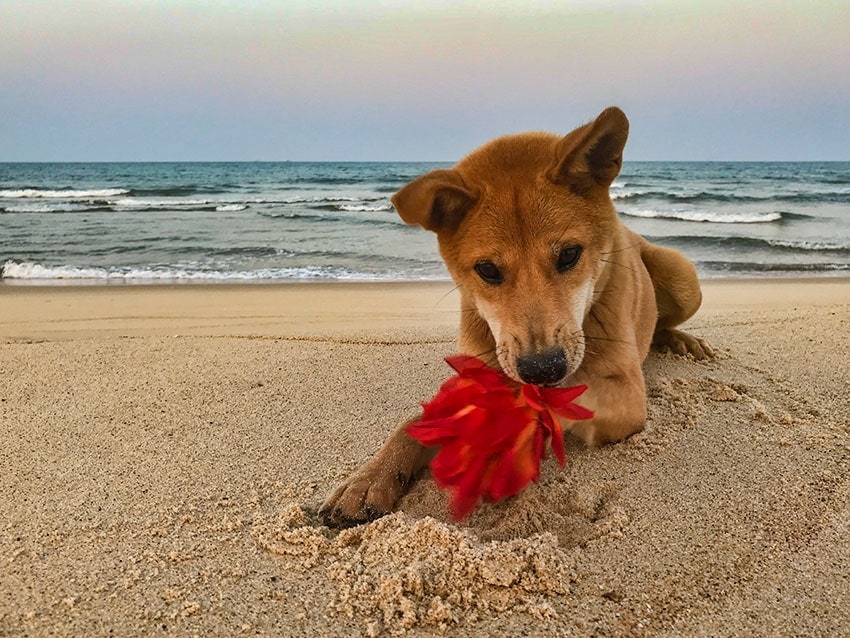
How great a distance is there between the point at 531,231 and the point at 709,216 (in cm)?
1665

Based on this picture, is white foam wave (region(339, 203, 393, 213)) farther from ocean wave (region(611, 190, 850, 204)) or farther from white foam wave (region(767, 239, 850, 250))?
white foam wave (region(767, 239, 850, 250))

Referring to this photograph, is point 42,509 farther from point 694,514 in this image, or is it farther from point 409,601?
point 694,514

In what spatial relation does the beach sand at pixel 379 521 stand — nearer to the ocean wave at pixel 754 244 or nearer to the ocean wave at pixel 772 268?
the ocean wave at pixel 772 268

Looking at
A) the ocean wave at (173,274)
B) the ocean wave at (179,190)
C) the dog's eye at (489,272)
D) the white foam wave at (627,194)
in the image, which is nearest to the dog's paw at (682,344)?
the dog's eye at (489,272)

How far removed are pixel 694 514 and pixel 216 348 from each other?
375 centimetres

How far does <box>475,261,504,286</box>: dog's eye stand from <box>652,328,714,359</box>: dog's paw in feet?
7.96

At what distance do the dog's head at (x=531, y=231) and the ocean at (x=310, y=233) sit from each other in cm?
624

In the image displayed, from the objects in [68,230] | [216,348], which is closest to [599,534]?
[216,348]

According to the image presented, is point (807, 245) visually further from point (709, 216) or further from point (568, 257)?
point (568, 257)

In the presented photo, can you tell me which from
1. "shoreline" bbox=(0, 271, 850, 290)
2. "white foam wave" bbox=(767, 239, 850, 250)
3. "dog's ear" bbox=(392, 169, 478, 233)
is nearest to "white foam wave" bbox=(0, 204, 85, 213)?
"shoreline" bbox=(0, 271, 850, 290)

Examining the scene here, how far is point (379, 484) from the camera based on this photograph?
2619mm

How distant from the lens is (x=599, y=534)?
2.35 metres

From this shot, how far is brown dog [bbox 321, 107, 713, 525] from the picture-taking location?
8.55ft

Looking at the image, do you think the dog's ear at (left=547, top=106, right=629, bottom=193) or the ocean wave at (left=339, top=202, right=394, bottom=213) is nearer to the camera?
the dog's ear at (left=547, top=106, right=629, bottom=193)
